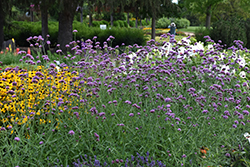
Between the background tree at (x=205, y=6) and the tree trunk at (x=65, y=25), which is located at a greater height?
the background tree at (x=205, y=6)

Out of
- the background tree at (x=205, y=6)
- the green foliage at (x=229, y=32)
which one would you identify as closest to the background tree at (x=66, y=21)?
the green foliage at (x=229, y=32)

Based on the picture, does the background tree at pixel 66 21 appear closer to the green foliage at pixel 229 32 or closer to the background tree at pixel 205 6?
the green foliage at pixel 229 32

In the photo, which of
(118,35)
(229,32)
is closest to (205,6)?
(229,32)

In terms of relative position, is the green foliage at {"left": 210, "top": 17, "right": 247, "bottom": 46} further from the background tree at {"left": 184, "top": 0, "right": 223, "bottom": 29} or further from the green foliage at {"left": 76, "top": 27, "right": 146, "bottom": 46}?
the background tree at {"left": 184, "top": 0, "right": 223, "bottom": 29}

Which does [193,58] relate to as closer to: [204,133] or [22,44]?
[204,133]

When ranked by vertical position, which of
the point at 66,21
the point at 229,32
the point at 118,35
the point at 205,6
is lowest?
the point at 118,35

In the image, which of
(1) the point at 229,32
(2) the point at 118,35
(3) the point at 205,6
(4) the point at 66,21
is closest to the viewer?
(4) the point at 66,21

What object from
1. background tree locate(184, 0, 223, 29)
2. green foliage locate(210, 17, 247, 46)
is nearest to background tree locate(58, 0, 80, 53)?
green foliage locate(210, 17, 247, 46)

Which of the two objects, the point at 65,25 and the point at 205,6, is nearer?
the point at 65,25

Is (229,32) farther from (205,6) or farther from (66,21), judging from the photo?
(205,6)

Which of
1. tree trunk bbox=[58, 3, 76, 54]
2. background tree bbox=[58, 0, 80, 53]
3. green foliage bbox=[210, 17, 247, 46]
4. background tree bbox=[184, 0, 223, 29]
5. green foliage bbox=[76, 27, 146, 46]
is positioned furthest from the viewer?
background tree bbox=[184, 0, 223, 29]

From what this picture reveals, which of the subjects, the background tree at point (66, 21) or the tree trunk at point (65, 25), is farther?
the tree trunk at point (65, 25)

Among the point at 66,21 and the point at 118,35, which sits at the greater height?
the point at 66,21

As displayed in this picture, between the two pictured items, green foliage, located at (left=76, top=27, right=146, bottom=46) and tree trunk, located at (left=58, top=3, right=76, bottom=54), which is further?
green foliage, located at (left=76, top=27, right=146, bottom=46)
